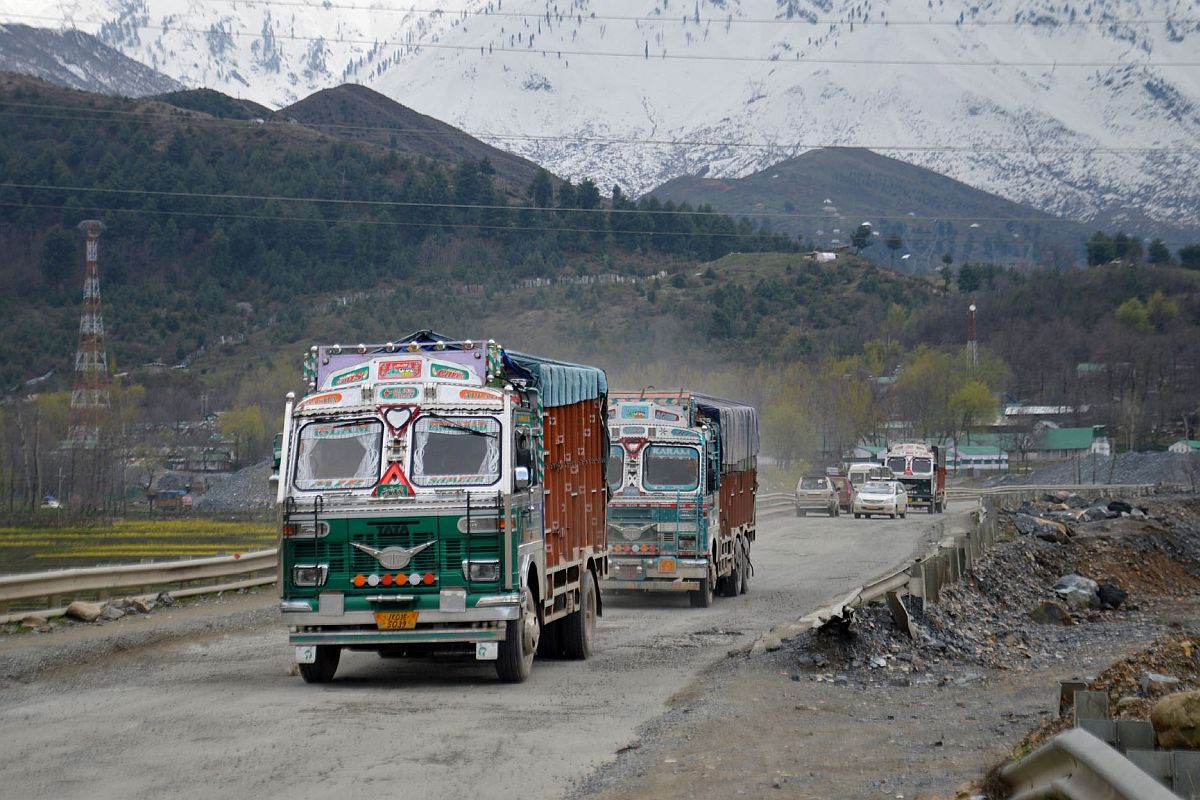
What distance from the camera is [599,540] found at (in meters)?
19.0

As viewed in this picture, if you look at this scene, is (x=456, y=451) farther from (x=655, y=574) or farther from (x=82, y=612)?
(x=655, y=574)

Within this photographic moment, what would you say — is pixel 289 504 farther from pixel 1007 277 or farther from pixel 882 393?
pixel 1007 277

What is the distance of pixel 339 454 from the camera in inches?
577

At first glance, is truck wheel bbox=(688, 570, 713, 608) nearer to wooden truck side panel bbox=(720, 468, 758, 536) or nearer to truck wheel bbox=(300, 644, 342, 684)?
wooden truck side panel bbox=(720, 468, 758, 536)

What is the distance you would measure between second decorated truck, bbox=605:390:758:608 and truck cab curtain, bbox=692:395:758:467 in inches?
24.3


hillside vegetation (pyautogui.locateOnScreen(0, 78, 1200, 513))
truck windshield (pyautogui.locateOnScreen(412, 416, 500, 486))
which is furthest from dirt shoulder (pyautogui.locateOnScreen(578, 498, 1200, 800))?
hillside vegetation (pyautogui.locateOnScreen(0, 78, 1200, 513))

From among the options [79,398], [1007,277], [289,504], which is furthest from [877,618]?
[1007,277]

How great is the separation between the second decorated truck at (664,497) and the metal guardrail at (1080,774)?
1664cm

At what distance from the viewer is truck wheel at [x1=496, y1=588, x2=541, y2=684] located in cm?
1434

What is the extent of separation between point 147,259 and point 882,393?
72298mm

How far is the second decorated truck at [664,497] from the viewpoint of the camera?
79.0ft

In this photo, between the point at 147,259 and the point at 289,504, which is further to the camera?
the point at 147,259

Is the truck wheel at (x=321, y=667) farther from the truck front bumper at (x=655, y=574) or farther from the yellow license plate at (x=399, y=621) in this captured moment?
the truck front bumper at (x=655, y=574)

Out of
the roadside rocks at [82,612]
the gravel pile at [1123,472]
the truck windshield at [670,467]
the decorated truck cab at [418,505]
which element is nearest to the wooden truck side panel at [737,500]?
the truck windshield at [670,467]
